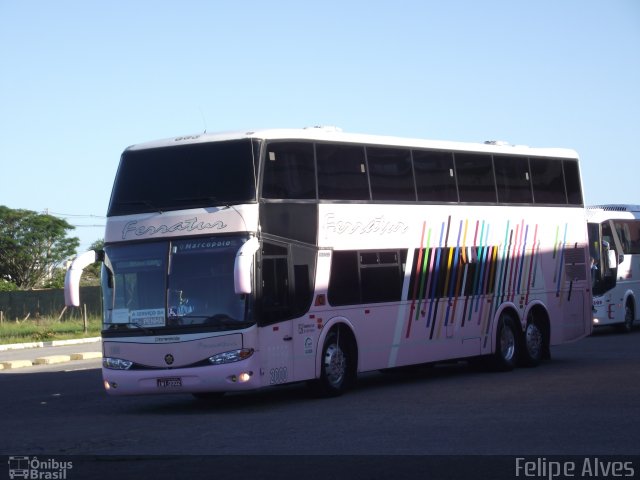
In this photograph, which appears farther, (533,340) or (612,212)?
(612,212)

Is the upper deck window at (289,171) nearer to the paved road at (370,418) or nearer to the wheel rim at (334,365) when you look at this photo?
the wheel rim at (334,365)

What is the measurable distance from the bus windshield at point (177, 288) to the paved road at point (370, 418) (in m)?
1.33

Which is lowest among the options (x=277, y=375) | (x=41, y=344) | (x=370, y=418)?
(x=41, y=344)

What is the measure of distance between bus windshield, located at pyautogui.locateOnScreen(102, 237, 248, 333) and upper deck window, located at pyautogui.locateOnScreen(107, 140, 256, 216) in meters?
0.66

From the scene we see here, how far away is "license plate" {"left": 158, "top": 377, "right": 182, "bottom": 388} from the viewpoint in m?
16.5

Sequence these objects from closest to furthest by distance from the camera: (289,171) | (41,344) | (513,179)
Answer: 1. (289,171)
2. (513,179)
3. (41,344)

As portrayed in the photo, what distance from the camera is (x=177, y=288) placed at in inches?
654

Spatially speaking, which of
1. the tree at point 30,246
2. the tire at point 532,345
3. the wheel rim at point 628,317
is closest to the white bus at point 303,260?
the tire at point 532,345

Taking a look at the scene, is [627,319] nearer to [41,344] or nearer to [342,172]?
[342,172]

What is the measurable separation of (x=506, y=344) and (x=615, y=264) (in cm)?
1155

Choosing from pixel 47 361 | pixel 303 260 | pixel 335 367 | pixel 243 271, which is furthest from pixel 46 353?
pixel 243 271

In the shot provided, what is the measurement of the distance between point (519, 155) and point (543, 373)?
14.7ft

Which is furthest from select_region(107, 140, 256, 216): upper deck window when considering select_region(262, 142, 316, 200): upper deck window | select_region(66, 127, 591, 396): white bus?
select_region(262, 142, 316, 200): upper deck window

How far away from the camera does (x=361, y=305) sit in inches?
749
